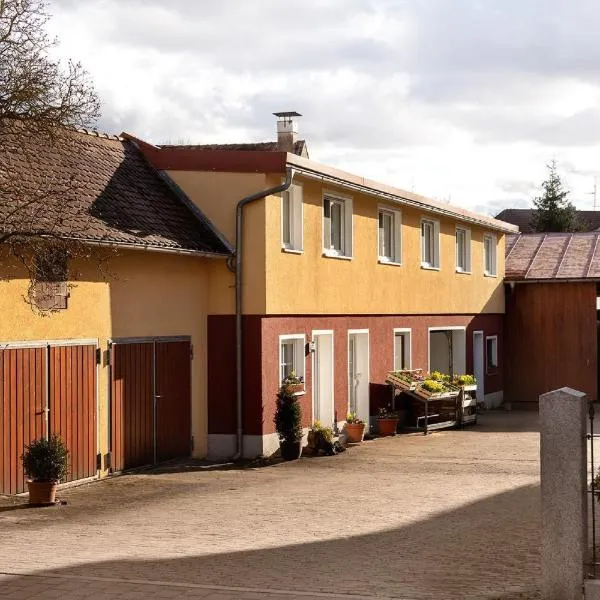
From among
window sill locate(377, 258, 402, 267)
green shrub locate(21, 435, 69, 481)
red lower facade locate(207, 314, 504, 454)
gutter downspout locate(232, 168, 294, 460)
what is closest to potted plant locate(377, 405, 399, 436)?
red lower facade locate(207, 314, 504, 454)

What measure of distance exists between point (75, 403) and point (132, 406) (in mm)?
1618

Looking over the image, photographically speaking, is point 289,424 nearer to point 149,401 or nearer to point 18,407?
point 149,401

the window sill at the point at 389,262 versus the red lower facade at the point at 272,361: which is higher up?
the window sill at the point at 389,262

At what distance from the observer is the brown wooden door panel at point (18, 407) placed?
1596cm

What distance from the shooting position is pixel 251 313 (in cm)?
2089

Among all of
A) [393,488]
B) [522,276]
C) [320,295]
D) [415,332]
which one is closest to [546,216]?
[522,276]

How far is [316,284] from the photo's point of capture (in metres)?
23.0

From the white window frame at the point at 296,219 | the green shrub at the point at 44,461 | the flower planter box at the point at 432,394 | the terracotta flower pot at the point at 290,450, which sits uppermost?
the white window frame at the point at 296,219

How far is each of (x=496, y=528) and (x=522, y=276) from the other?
23324mm

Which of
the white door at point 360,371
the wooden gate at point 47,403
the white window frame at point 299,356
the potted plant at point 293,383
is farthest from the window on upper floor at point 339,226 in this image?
the wooden gate at point 47,403

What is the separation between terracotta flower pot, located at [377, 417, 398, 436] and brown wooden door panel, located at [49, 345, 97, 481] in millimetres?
8943

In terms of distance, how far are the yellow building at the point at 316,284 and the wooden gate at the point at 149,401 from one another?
835 millimetres

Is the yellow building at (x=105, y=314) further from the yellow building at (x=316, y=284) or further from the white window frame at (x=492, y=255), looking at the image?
the white window frame at (x=492, y=255)

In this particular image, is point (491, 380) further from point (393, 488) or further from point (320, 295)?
point (393, 488)
